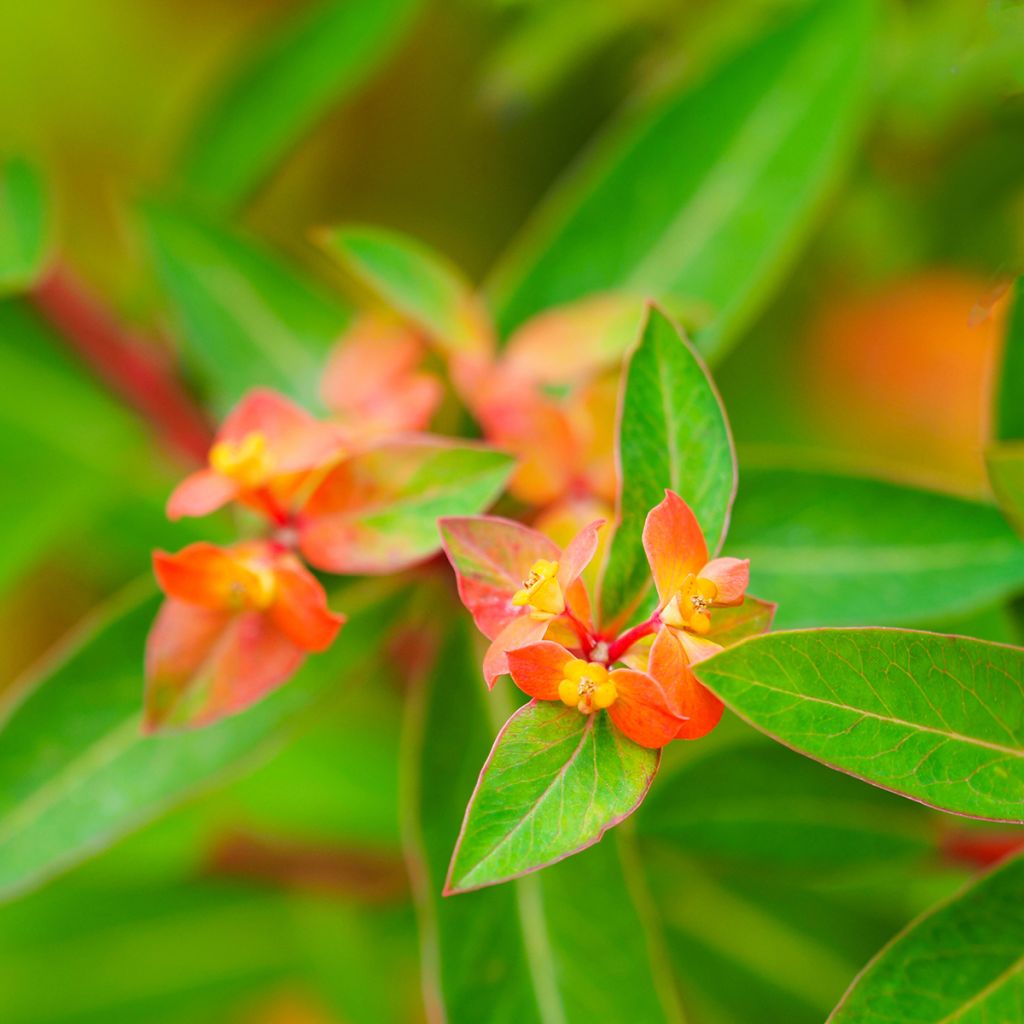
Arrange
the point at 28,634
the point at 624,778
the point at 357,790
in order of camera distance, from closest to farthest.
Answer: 1. the point at 624,778
2. the point at 357,790
3. the point at 28,634

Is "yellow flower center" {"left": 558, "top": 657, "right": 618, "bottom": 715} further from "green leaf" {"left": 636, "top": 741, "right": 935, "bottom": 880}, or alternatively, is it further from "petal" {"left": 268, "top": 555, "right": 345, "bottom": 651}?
"green leaf" {"left": 636, "top": 741, "right": 935, "bottom": 880}

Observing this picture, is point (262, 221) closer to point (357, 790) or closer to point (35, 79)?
point (35, 79)

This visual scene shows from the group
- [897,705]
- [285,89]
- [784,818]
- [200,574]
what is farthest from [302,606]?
[285,89]

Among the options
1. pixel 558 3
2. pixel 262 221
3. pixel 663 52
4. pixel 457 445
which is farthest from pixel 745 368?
pixel 457 445

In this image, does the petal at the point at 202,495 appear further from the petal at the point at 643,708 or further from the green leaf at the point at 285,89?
the green leaf at the point at 285,89

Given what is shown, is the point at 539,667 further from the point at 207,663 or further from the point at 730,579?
the point at 207,663
